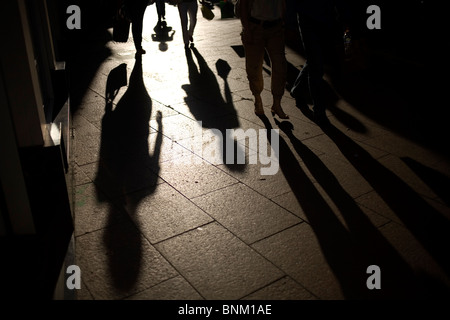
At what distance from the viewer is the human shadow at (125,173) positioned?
384 cm

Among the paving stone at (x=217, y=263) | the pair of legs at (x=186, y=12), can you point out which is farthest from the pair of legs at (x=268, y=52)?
the pair of legs at (x=186, y=12)

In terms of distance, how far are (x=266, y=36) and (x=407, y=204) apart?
8.98ft

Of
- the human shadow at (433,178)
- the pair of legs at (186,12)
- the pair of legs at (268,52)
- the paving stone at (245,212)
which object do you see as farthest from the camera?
the pair of legs at (186,12)

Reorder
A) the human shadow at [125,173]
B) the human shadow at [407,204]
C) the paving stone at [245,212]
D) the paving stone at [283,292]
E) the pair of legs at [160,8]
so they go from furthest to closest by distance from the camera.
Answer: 1. the pair of legs at [160,8]
2. the paving stone at [245,212]
3. the human shadow at [407,204]
4. the human shadow at [125,173]
5. the paving stone at [283,292]

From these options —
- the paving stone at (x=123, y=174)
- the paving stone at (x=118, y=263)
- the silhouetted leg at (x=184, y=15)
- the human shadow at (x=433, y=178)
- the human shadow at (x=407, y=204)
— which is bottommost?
the human shadow at (x=433, y=178)

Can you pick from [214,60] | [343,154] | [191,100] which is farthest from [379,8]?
[343,154]

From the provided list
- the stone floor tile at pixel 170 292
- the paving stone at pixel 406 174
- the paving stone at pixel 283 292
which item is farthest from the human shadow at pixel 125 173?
the paving stone at pixel 406 174

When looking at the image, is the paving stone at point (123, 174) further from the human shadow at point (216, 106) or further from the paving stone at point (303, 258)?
the paving stone at point (303, 258)

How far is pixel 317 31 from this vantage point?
616 cm

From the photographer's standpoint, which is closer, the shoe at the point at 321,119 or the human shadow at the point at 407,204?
the human shadow at the point at 407,204

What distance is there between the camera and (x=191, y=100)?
7.60 m

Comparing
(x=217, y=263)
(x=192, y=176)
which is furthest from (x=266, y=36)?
(x=217, y=263)

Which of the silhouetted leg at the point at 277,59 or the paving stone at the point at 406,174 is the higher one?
the silhouetted leg at the point at 277,59
